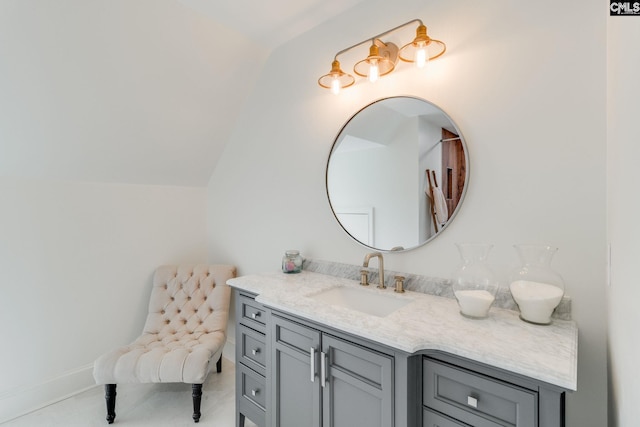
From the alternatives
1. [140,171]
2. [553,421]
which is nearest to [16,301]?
[140,171]

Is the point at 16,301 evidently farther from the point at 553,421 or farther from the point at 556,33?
the point at 556,33

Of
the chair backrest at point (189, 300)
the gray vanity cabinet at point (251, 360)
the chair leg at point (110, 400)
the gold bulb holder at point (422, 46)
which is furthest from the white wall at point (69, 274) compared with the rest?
the gold bulb holder at point (422, 46)

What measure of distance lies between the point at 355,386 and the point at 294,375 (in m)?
0.35

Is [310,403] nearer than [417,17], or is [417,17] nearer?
[310,403]

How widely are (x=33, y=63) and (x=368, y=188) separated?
199cm

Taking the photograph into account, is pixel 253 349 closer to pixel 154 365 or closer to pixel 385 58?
pixel 154 365

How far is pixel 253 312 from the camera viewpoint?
1732 mm

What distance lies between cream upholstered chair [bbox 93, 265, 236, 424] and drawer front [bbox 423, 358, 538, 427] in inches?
56.7

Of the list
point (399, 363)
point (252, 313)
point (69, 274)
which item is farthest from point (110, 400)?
point (399, 363)

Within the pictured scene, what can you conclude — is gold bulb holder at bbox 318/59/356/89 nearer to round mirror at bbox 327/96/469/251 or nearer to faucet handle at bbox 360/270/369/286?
round mirror at bbox 327/96/469/251

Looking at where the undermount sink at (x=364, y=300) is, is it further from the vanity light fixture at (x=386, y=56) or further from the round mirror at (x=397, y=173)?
the vanity light fixture at (x=386, y=56)

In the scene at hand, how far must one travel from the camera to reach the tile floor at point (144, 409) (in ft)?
6.29

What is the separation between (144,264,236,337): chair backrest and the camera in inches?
91.1

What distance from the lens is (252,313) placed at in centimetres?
174
